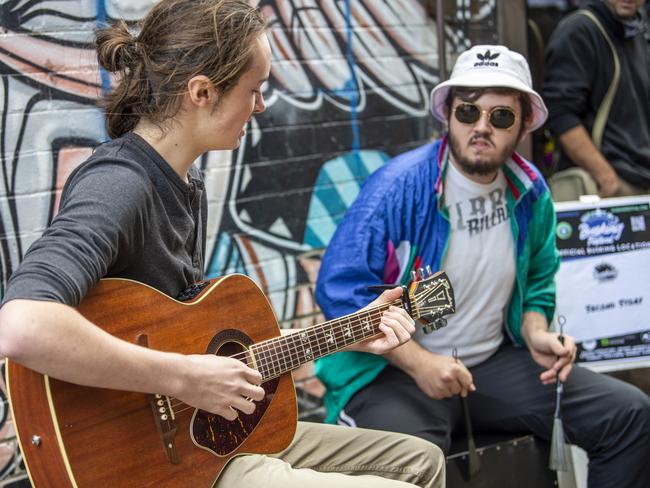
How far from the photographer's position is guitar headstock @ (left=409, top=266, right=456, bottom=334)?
266cm

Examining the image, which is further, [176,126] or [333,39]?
[333,39]

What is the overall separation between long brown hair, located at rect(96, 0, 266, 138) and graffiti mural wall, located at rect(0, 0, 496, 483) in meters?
1.02

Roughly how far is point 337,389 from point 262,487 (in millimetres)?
982

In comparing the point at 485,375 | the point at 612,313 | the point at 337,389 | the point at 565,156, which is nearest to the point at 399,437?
the point at 337,389

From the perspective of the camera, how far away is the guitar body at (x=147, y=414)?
187cm

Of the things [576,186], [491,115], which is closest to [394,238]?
[491,115]

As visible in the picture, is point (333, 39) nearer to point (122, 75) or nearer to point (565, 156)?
point (565, 156)

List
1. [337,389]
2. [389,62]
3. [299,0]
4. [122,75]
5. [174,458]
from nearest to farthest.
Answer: [174,458]
[122,75]
[337,389]
[299,0]
[389,62]

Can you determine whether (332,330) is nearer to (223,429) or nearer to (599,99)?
(223,429)

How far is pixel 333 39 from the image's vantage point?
13.6 ft

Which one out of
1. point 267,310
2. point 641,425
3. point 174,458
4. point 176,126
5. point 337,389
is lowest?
point 641,425

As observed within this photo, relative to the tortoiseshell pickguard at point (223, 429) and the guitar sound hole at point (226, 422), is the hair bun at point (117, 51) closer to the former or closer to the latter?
the guitar sound hole at point (226, 422)

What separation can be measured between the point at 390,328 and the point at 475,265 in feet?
2.52

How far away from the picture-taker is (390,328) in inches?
99.9
